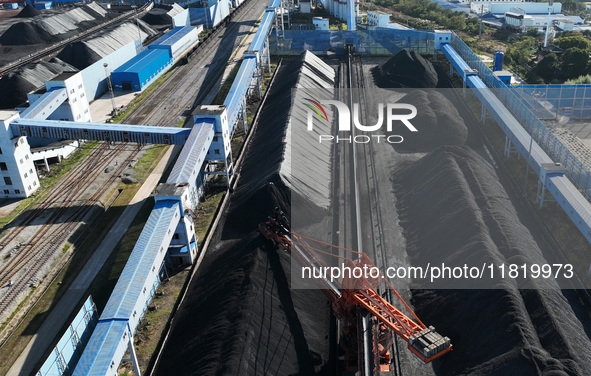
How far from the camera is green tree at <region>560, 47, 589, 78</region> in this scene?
65.1 metres

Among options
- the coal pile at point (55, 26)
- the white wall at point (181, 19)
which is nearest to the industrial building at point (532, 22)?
the white wall at point (181, 19)

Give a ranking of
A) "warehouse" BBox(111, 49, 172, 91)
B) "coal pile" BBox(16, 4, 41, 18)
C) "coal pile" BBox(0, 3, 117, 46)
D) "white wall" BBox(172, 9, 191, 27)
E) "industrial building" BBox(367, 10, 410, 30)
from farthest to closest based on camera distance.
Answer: "coal pile" BBox(16, 4, 41, 18) → "white wall" BBox(172, 9, 191, 27) → "industrial building" BBox(367, 10, 410, 30) → "coal pile" BBox(0, 3, 117, 46) → "warehouse" BBox(111, 49, 172, 91)

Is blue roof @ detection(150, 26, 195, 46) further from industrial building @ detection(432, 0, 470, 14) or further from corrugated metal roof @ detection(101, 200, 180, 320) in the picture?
industrial building @ detection(432, 0, 470, 14)

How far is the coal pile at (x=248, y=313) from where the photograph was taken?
77.3ft

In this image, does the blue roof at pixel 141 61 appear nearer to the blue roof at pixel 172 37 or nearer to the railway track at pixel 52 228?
the blue roof at pixel 172 37

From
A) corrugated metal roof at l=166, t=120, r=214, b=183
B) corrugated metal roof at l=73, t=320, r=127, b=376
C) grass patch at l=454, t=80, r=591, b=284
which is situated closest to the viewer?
corrugated metal roof at l=73, t=320, r=127, b=376

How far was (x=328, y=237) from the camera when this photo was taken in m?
34.8

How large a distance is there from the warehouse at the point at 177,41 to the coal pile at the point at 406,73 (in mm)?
31685

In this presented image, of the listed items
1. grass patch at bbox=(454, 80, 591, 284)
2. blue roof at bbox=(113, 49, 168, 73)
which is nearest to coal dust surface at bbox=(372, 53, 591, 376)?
grass patch at bbox=(454, 80, 591, 284)

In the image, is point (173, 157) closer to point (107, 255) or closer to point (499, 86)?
point (107, 255)

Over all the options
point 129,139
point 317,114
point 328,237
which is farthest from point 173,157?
point 328,237

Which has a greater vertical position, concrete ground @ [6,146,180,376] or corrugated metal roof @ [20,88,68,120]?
corrugated metal roof @ [20,88,68,120]

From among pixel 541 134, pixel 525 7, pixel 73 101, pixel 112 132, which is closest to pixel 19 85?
pixel 73 101

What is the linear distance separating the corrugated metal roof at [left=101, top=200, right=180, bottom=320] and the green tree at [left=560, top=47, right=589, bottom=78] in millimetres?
55089
